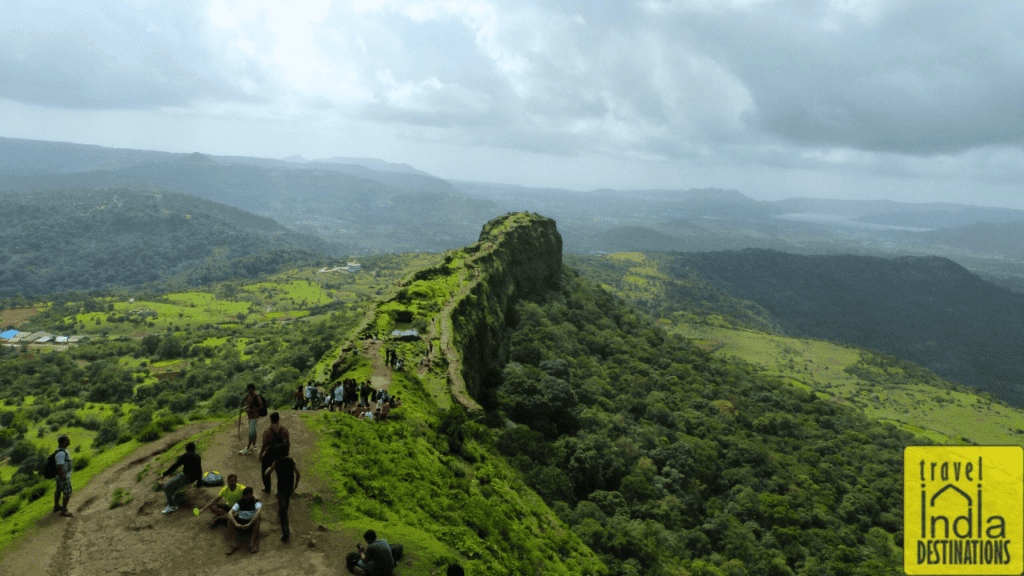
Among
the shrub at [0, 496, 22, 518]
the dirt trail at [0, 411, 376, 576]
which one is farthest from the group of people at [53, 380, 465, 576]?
the shrub at [0, 496, 22, 518]

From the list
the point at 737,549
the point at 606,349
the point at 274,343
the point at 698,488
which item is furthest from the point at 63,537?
the point at 274,343

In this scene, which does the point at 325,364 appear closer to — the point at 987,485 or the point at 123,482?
the point at 123,482

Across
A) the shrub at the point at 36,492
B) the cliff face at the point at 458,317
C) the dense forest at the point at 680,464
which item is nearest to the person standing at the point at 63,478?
the shrub at the point at 36,492

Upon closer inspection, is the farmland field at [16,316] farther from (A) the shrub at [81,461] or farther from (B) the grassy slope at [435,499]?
(B) the grassy slope at [435,499]

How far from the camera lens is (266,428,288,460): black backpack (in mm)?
13031

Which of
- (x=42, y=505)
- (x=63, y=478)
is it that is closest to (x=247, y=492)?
(x=63, y=478)

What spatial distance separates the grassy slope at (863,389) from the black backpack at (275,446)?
12307 cm

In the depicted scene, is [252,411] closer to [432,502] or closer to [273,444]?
[273,444]

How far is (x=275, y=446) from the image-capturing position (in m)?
13.0

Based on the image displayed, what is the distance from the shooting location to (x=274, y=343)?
8344 cm

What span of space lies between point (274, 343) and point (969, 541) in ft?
292

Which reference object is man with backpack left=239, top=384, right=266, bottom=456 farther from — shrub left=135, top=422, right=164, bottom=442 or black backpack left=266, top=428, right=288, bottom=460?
shrub left=135, top=422, right=164, bottom=442

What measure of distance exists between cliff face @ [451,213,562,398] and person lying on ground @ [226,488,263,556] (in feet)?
72.1

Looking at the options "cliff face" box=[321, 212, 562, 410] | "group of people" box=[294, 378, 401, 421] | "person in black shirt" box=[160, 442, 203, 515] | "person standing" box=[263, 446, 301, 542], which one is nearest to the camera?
"person standing" box=[263, 446, 301, 542]
